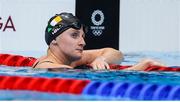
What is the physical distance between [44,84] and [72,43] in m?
0.61

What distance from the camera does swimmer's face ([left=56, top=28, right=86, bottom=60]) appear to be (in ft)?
11.3

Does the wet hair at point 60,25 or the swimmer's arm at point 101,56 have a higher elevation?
the wet hair at point 60,25

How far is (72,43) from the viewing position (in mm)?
3422

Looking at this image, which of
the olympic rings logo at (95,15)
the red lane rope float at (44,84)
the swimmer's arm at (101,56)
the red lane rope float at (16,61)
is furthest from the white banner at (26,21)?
the red lane rope float at (44,84)

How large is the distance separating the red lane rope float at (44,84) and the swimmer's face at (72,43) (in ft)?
1.69

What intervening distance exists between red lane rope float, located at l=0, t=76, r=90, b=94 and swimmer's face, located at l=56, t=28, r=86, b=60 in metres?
0.52

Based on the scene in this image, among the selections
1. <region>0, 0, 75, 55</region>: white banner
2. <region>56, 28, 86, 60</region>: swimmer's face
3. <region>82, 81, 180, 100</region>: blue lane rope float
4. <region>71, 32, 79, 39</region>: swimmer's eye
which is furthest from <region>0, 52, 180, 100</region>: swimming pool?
<region>0, 0, 75, 55</region>: white banner

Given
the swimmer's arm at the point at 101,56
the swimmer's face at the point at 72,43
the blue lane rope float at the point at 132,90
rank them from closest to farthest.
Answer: the blue lane rope float at the point at 132,90 → the swimmer's face at the point at 72,43 → the swimmer's arm at the point at 101,56

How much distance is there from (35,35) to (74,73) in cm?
314

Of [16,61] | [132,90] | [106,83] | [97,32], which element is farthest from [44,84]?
[97,32]

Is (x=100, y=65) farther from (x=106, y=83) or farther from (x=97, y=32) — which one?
(x=97, y=32)

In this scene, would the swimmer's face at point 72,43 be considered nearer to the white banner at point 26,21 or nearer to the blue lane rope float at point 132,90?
the blue lane rope float at point 132,90

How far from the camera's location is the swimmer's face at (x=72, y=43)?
3.43 m

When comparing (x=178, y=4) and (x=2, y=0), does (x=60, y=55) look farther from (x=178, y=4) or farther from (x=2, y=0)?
(x=178, y=4)
